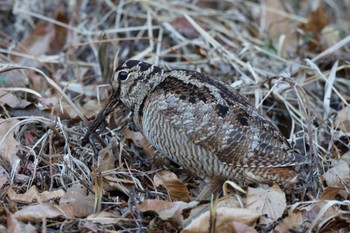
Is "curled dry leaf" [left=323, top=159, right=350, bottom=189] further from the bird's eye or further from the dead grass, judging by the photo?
the bird's eye

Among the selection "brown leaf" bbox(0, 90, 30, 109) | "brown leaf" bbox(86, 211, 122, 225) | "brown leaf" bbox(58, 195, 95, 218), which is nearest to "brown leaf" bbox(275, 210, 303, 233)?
"brown leaf" bbox(86, 211, 122, 225)

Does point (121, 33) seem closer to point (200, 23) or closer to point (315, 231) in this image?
point (200, 23)

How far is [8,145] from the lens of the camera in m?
4.21

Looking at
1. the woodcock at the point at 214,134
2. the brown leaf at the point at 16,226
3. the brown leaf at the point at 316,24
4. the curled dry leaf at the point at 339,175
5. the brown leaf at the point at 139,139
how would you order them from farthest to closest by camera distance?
1. the brown leaf at the point at 316,24
2. the brown leaf at the point at 139,139
3. the curled dry leaf at the point at 339,175
4. the woodcock at the point at 214,134
5. the brown leaf at the point at 16,226

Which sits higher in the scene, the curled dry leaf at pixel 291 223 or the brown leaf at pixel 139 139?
the brown leaf at pixel 139 139

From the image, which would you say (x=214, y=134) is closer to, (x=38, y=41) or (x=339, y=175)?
(x=339, y=175)

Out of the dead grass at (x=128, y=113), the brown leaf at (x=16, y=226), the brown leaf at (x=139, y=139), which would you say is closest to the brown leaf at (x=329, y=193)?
the dead grass at (x=128, y=113)

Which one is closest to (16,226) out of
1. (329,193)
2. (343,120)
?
(329,193)

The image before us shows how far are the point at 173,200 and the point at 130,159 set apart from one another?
0.56 m

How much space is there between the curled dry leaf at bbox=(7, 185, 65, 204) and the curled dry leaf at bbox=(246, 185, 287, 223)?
110cm

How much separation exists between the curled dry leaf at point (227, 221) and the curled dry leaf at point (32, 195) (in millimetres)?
841

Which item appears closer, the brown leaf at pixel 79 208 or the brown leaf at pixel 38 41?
the brown leaf at pixel 79 208

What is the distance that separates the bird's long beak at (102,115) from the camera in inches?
175

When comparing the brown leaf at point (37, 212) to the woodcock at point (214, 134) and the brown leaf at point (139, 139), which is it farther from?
the brown leaf at point (139, 139)
